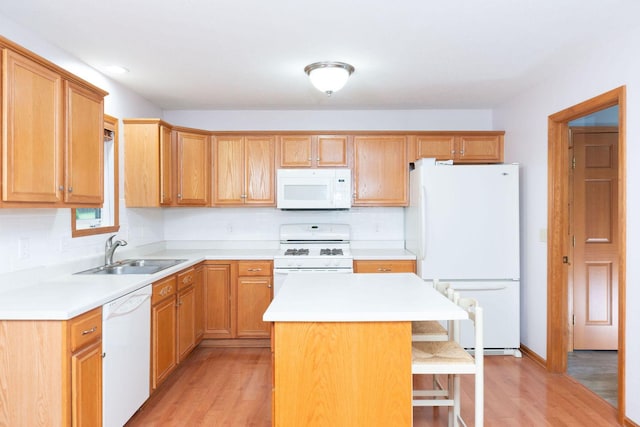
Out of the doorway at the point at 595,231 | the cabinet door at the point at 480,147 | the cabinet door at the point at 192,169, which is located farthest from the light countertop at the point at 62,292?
the doorway at the point at 595,231

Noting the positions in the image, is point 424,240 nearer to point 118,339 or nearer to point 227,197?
point 227,197

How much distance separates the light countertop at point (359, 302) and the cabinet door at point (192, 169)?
1.80 metres

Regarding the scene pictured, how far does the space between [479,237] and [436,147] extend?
1.05 meters

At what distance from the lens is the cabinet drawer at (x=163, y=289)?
271 centimetres

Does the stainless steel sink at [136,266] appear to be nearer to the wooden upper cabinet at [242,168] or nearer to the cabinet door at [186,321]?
the cabinet door at [186,321]

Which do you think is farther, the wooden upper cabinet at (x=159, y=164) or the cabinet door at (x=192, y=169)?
the cabinet door at (x=192, y=169)

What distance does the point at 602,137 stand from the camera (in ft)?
11.7

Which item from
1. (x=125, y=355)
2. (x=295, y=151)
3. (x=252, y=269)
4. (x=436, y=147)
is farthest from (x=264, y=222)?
(x=125, y=355)

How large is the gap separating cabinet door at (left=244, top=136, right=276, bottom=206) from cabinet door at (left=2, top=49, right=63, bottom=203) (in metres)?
2.04

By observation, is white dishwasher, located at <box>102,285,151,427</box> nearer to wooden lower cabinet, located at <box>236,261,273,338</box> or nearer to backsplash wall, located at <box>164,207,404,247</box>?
wooden lower cabinet, located at <box>236,261,273,338</box>

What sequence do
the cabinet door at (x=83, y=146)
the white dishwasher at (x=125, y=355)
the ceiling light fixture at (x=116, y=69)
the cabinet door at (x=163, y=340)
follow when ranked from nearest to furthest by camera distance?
the white dishwasher at (x=125, y=355) → the cabinet door at (x=83, y=146) → the cabinet door at (x=163, y=340) → the ceiling light fixture at (x=116, y=69)

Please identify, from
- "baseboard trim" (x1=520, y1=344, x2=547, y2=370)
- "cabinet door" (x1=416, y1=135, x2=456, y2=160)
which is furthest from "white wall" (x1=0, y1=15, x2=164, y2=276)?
"baseboard trim" (x1=520, y1=344, x2=547, y2=370)

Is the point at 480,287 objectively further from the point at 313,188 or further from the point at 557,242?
the point at 313,188

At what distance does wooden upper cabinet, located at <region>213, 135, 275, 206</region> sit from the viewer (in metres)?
4.08
